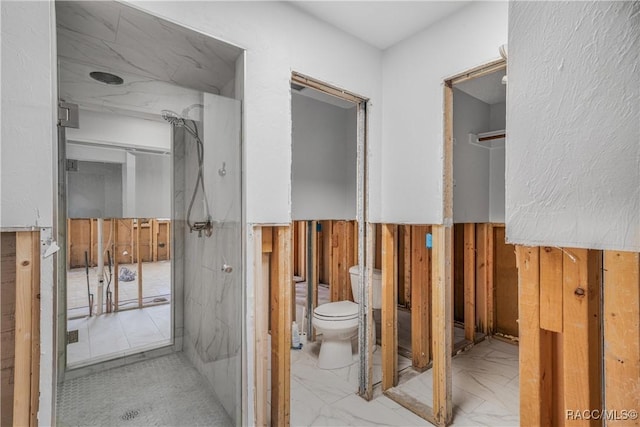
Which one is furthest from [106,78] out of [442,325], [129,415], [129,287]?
[442,325]

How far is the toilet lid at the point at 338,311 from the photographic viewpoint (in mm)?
2566

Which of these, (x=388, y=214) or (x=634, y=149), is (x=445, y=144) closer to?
(x=388, y=214)

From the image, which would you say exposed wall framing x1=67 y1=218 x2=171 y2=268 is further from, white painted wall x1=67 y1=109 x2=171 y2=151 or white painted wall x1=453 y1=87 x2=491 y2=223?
white painted wall x1=453 y1=87 x2=491 y2=223

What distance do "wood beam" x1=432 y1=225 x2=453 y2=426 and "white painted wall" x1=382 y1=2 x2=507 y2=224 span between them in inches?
6.2

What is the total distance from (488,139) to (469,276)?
1459mm

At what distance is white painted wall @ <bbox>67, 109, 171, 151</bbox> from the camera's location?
1557 mm

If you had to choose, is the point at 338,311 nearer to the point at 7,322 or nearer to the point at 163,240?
the point at 163,240

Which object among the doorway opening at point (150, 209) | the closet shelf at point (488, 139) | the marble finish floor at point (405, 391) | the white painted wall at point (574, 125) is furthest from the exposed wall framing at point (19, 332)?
the closet shelf at point (488, 139)

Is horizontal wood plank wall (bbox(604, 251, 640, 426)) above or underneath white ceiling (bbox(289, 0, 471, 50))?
underneath

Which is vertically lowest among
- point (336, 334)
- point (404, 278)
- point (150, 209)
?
point (336, 334)

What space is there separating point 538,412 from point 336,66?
78.5 inches

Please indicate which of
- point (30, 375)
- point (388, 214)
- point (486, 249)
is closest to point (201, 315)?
point (30, 375)

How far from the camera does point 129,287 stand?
195 centimetres

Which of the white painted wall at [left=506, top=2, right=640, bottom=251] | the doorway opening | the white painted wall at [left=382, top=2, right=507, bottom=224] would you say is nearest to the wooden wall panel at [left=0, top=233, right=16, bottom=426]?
the doorway opening
